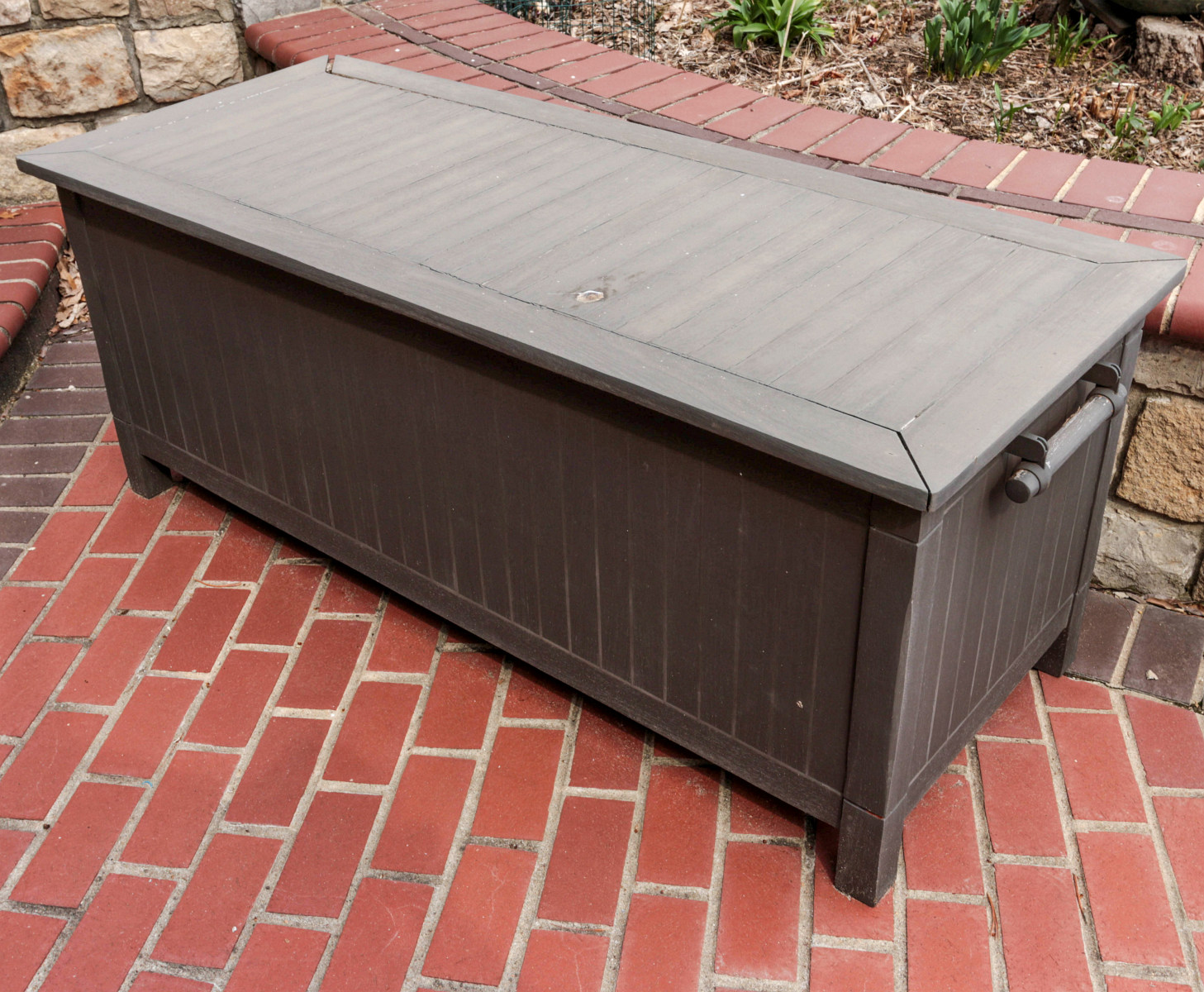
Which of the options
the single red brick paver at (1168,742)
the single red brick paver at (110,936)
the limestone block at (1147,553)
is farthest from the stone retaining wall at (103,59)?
the single red brick paver at (1168,742)

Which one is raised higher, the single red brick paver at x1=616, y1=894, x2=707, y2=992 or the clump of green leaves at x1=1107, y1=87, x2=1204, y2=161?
the clump of green leaves at x1=1107, y1=87, x2=1204, y2=161

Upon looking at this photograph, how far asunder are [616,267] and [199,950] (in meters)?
1.28

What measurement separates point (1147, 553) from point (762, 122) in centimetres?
140

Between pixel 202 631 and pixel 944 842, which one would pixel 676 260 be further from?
pixel 202 631

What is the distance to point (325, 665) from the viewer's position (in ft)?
8.25

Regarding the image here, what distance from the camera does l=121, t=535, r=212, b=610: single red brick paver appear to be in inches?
106

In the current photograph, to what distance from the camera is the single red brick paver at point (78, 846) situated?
6.77ft

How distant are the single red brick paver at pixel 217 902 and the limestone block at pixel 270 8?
2.73m

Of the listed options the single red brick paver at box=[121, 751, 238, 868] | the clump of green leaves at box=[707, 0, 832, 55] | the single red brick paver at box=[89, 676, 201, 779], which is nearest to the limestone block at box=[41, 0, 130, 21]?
the clump of green leaves at box=[707, 0, 832, 55]

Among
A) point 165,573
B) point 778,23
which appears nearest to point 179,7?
point 778,23

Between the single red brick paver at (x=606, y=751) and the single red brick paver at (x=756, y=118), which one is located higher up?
the single red brick paver at (x=756, y=118)

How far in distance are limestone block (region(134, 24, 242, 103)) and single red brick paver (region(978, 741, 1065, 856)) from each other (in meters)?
3.09

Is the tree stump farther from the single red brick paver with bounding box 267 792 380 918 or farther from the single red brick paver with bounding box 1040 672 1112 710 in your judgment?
the single red brick paver with bounding box 267 792 380 918

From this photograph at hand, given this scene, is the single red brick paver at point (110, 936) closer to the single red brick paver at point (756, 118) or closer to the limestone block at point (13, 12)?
the single red brick paver at point (756, 118)
